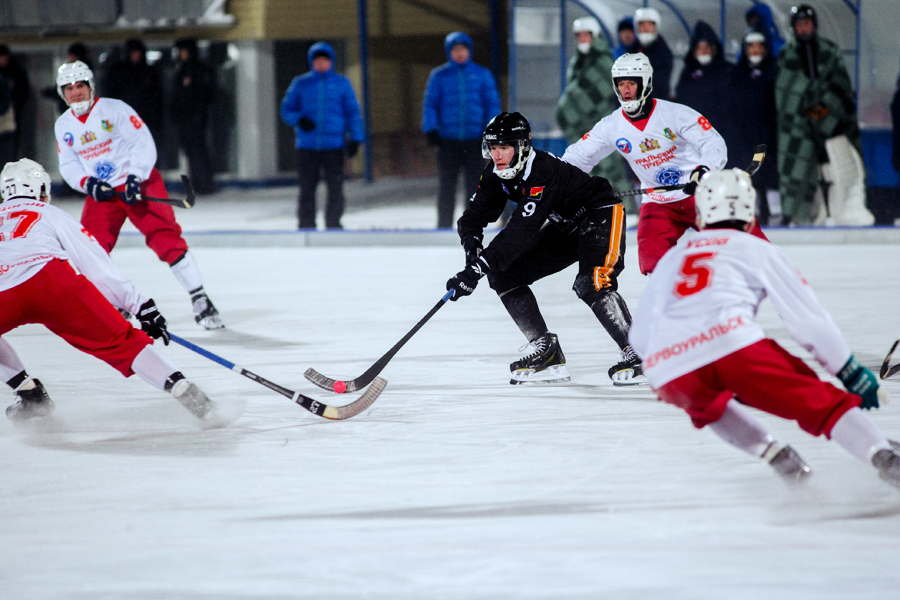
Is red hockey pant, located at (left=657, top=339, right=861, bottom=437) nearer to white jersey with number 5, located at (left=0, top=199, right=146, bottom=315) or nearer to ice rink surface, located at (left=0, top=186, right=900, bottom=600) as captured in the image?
ice rink surface, located at (left=0, top=186, right=900, bottom=600)

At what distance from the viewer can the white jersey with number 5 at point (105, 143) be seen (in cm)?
566

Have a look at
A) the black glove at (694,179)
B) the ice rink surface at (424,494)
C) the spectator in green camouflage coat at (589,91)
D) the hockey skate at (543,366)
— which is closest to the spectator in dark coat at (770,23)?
the spectator in green camouflage coat at (589,91)

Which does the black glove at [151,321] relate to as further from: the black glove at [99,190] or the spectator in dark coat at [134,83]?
the spectator in dark coat at [134,83]

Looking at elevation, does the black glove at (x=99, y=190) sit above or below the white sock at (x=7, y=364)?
above

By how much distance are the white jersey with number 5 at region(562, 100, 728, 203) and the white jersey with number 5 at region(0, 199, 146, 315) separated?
5.84ft

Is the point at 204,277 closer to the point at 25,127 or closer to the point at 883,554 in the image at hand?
the point at 883,554

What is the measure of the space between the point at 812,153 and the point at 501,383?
4.71 m

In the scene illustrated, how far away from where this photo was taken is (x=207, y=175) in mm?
12820

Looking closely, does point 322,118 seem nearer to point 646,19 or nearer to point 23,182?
point 646,19

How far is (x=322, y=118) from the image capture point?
338 inches

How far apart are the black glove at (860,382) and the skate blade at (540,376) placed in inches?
65.0

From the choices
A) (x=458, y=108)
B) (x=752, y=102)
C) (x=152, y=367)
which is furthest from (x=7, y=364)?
(x=752, y=102)

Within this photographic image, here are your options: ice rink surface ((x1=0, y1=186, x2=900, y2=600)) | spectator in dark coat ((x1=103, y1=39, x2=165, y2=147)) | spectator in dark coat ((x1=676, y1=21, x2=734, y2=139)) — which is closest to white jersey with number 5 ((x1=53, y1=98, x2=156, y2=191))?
ice rink surface ((x1=0, y1=186, x2=900, y2=600))

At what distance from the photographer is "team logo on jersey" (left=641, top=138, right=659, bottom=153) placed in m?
4.54
